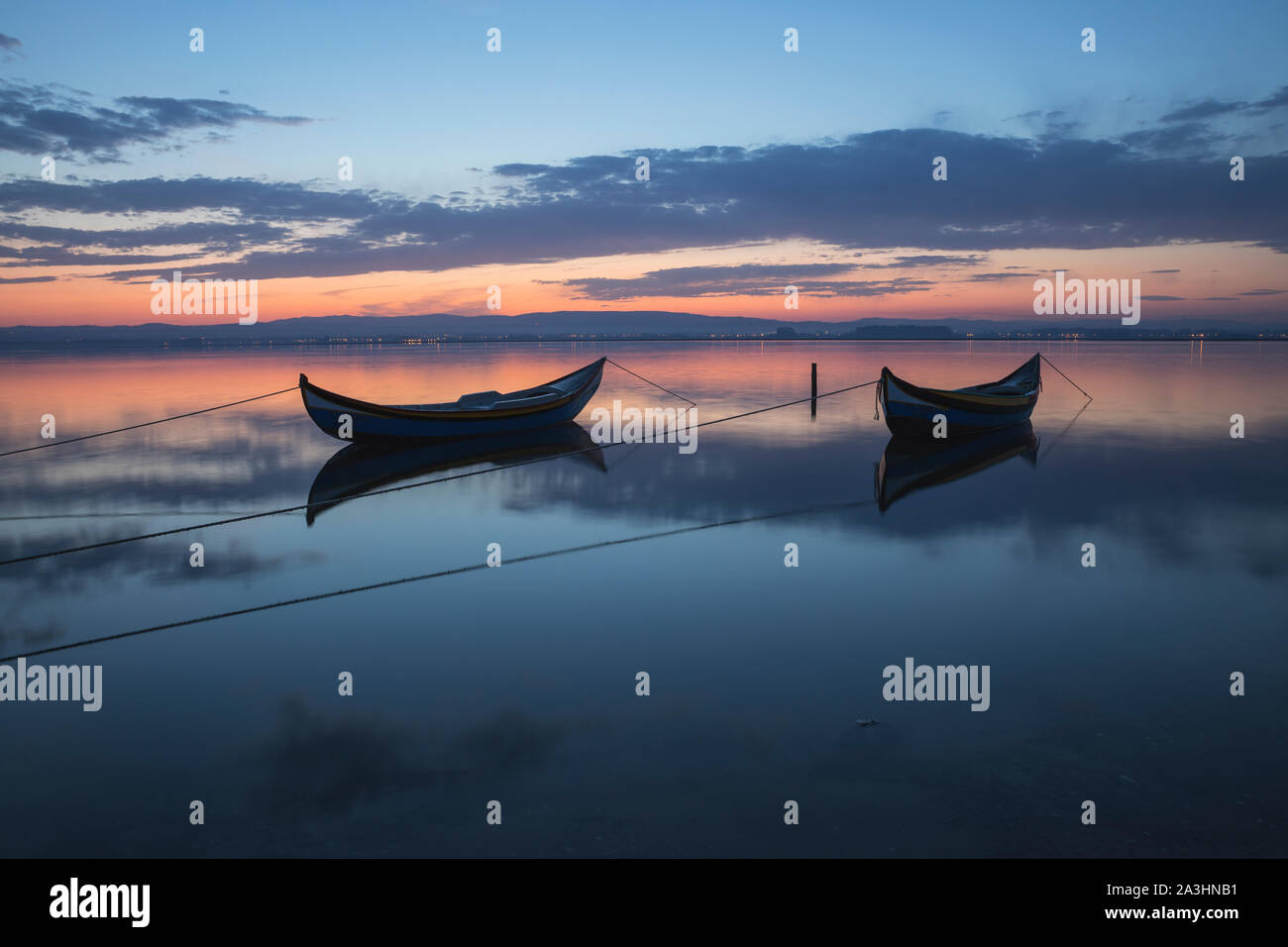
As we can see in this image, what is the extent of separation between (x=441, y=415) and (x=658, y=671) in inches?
556

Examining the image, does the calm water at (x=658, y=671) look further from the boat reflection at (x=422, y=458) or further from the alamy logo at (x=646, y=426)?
the alamy logo at (x=646, y=426)

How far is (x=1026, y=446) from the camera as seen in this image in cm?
2006

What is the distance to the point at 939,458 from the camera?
1800 cm

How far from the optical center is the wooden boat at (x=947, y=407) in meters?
18.8

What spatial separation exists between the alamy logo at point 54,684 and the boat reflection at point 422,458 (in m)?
6.03

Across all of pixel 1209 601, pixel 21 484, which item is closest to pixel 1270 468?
pixel 1209 601

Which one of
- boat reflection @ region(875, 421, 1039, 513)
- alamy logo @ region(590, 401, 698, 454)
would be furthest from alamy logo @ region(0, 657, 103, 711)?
alamy logo @ region(590, 401, 698, 454)

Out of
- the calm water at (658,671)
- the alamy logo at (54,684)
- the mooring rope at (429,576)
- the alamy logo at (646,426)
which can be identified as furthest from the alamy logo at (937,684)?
the alamy logo at (646,426)

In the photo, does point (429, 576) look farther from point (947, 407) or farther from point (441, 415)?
point (947, 407)

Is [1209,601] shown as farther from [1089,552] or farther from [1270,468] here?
[1270,468]

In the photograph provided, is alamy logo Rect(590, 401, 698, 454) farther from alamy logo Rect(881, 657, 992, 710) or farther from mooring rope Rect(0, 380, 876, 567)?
alamy logo Rect(881, 657, 992, 710)
